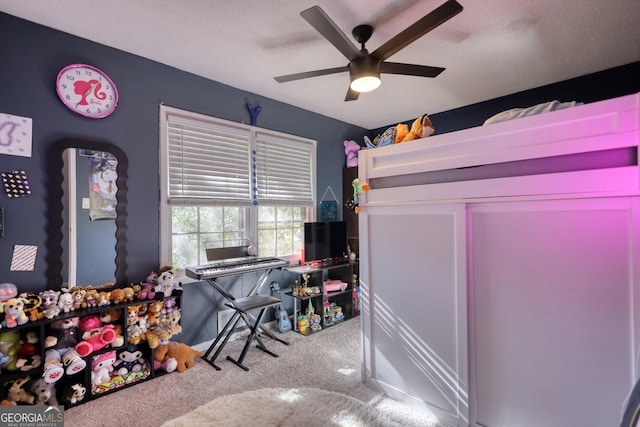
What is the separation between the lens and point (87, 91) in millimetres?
2305

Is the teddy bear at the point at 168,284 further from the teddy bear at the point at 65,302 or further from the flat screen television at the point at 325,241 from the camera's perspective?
the flat screen television at the point at 325,241

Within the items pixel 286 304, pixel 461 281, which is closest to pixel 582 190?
pixel 461 281

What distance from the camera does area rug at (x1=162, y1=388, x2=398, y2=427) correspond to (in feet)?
6.09

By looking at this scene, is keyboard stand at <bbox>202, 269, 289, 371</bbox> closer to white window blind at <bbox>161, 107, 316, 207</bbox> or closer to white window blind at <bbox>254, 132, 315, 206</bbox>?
white window blind at <bbox>161, 107, 316, 207</bbox>

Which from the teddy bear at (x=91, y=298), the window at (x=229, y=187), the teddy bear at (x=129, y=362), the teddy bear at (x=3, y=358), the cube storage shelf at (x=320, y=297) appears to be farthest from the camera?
the cube storage shelf at (x=320, y=297)

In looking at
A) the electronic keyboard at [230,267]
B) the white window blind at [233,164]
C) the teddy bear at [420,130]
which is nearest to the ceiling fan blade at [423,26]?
the teddy bear at [420,130]

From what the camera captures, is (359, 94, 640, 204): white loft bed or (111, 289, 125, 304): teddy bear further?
(111, 289, 125, 304): teddy bear

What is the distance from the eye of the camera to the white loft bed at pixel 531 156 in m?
1.29

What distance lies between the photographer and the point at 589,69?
2916 mm

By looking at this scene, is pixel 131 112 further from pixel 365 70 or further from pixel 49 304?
pixel 365 70

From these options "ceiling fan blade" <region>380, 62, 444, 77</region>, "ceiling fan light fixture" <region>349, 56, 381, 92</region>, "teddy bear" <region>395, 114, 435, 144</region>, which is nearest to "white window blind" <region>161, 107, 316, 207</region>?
"ceiling fan light fixture" <region>349, 56, 381, 92</region>

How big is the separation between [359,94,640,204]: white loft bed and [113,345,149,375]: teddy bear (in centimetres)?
224

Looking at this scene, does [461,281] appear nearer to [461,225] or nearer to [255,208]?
[461,225]

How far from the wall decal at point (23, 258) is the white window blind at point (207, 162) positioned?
3.25ft
